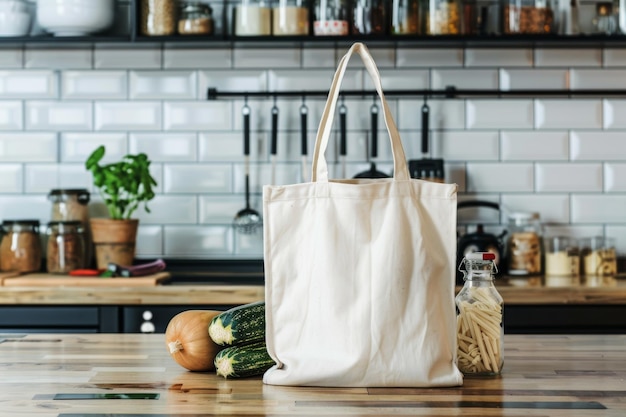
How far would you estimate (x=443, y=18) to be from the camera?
2969mm

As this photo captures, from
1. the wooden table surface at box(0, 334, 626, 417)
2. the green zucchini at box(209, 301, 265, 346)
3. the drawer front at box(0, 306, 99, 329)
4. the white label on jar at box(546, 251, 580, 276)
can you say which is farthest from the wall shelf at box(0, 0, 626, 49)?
the green zucchini at box(209, 301, 265, 346)

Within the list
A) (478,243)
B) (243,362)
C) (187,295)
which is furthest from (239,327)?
A: (478,243)

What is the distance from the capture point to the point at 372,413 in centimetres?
105

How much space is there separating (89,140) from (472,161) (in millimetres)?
1319

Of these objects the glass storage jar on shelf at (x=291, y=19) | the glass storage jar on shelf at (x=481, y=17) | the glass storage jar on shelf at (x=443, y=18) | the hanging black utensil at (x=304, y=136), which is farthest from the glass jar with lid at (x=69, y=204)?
the glass storage jar on shelf at (x=481, y=17)

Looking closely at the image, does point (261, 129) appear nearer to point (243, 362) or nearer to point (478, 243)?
point (478, 243)

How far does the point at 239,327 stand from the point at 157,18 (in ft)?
6.29

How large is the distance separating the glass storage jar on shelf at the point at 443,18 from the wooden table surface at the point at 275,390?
5.48 ft

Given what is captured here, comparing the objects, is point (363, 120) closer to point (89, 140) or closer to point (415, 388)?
point (89, 140)

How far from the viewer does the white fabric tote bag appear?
1.15 m

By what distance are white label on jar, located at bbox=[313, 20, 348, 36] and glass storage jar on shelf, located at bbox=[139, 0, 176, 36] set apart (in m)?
0.49

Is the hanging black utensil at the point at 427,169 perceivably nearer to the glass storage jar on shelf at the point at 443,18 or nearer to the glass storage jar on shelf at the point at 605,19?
the glass storage jar on shelf at the point at 443,18

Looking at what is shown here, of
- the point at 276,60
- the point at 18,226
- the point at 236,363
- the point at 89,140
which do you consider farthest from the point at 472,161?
the point at 236,363

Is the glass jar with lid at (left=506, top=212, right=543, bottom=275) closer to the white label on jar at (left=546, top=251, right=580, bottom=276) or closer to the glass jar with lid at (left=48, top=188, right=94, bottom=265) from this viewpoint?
the white label on jar at (left=546, top=251, right=580, bottom=276)
